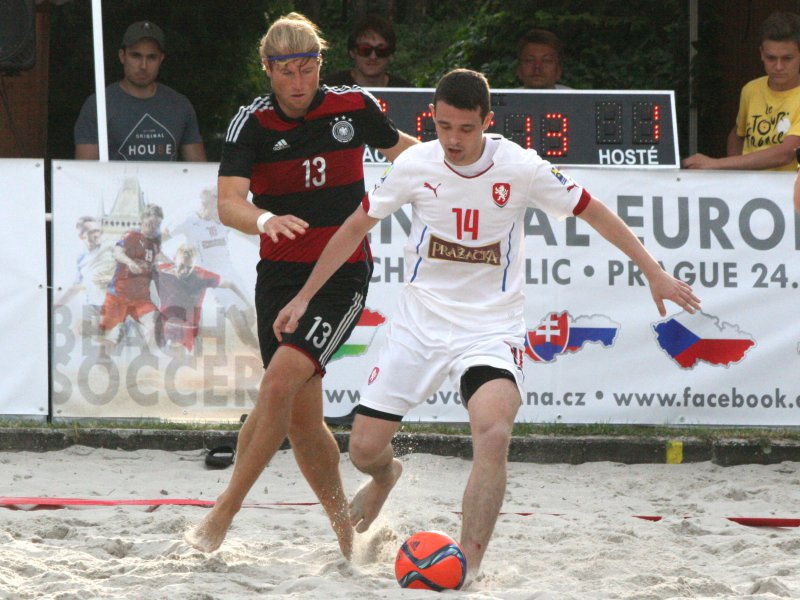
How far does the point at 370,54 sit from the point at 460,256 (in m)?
4.47

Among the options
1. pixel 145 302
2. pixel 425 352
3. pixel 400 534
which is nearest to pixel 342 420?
pixel 145 302

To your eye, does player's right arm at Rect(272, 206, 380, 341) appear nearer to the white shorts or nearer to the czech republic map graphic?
the white shorts

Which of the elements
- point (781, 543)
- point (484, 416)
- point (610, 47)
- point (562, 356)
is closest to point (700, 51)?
point (610, 47)

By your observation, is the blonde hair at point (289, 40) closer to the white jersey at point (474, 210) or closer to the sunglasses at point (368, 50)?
the white jersey at point (474, 210)

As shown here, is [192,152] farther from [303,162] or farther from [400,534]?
[400,534]

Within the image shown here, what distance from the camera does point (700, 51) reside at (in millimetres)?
12789

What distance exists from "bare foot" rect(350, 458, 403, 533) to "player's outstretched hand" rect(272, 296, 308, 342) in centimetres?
81

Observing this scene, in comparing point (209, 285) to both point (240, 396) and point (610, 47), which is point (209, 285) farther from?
point (610, 47)

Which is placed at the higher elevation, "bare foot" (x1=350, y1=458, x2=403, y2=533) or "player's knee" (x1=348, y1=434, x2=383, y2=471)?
"player's knee" (x1=348, y1=434, x2=383, y2=471)

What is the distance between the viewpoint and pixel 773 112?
8.98m

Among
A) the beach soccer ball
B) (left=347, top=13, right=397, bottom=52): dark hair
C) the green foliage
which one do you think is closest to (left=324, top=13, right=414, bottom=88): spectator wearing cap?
(left=347, top=13, right=397, bottom=52): dark hair

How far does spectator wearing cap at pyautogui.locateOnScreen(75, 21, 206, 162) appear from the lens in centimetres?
906

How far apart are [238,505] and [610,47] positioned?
29.9ft

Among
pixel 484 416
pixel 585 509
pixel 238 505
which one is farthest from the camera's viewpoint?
pixel 585 509
